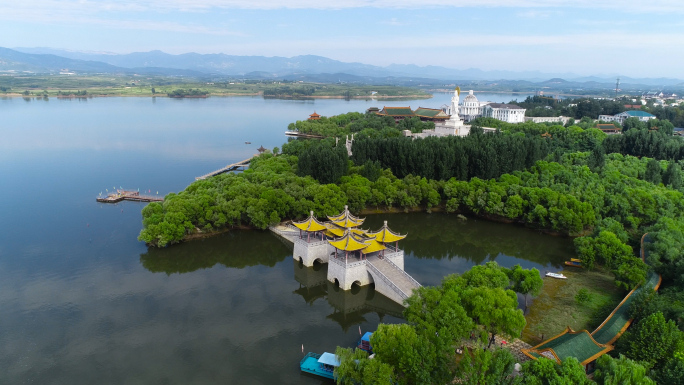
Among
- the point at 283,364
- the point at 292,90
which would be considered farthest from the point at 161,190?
the point at 292,90

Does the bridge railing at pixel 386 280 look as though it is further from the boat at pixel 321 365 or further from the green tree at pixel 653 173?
the green tree at pixel 653 173

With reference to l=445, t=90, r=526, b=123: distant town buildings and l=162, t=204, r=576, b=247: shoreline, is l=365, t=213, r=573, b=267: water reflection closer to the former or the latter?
l=162, t=204, r=576, b=247: shoreline

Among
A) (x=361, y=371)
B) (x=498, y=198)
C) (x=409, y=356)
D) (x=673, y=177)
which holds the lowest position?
(x=361, y=371)

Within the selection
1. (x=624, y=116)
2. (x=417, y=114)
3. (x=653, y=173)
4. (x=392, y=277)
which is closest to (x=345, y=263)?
(x=392, y=277)

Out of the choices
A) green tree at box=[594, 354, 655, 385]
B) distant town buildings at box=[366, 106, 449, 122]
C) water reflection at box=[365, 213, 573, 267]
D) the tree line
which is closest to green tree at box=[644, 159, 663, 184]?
the tree line

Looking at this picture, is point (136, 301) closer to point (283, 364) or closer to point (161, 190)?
point (283, 364)

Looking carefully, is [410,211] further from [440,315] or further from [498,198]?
[440,315]

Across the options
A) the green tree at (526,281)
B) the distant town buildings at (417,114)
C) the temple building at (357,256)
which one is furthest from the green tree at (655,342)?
the distant town buildings at (417,114)
